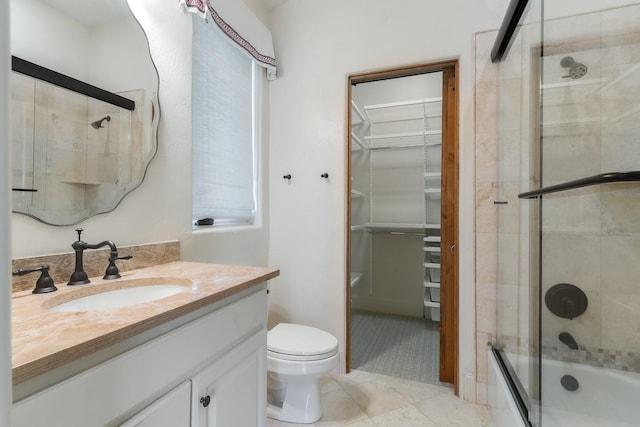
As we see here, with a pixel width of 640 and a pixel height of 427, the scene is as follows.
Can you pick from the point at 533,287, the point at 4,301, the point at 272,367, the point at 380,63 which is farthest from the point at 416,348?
the point at 4,301

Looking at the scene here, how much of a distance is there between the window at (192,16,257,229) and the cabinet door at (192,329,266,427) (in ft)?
2.84

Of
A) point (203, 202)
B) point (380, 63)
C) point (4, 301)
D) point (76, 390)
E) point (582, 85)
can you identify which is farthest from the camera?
point (380, 63)

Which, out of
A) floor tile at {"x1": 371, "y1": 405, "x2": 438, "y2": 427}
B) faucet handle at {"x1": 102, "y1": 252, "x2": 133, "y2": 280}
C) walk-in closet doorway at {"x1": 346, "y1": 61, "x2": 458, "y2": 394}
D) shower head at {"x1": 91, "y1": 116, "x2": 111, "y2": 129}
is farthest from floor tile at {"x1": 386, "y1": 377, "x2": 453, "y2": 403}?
shower head at {"x1": 91, "y1": 116, "x2": 111, "y2": 129}

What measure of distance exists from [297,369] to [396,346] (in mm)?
1244

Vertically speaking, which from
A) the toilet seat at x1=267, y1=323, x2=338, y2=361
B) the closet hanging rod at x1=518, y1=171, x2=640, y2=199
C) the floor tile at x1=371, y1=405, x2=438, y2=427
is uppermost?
the closet hanging rod at x1=518, y1=171, x2=640, y2=199

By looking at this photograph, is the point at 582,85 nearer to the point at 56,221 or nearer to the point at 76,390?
the point at 76,390

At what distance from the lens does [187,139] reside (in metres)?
1.50

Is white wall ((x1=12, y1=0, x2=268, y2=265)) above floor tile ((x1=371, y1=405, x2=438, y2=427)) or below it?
above

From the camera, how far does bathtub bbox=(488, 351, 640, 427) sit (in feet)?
4.10

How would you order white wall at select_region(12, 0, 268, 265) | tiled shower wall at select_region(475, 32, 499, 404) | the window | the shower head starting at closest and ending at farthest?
1. the shower head
2. white wall at select_region(12, 0, 268, 265)
3. the window
4. tiled shower wall at select_region(475, 32, 499, 404)

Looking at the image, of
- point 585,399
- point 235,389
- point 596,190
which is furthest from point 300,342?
point 596,190

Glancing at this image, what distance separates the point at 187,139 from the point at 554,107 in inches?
69.6

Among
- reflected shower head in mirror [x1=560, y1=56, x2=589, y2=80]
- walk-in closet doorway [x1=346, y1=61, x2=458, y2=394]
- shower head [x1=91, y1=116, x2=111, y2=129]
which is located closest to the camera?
shower head [x1=91, y1=116, x2=111, y2=129]

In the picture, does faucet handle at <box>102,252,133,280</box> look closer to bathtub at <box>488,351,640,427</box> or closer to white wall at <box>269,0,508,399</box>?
white wall at <box>269,0,508,399</box>
